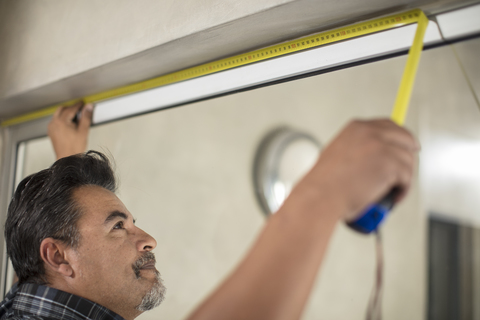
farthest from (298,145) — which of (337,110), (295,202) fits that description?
(295,202)

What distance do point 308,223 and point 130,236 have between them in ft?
2.43

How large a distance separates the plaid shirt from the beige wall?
0.51 meters

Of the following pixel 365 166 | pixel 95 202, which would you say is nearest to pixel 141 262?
pixel 95 202

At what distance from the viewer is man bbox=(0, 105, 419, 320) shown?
388 mm

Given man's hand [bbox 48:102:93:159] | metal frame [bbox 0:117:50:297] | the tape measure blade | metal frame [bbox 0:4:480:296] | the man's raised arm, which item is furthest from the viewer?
metal frame [bbox 0:117:50:297]

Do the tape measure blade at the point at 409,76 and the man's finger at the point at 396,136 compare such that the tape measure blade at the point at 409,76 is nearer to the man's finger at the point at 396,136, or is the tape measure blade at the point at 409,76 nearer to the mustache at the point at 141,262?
the man's finger at the point at 396,136

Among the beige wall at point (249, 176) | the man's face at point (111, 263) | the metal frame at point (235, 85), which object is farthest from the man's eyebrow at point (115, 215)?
the beige wall at point (249, 176)

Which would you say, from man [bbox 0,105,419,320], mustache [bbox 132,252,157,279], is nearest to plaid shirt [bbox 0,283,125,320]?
man [bbox 0,105,419,320]

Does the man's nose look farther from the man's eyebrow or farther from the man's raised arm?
the man's raised arm

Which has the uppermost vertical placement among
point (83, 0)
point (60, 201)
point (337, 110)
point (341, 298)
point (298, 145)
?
point (337, 110)

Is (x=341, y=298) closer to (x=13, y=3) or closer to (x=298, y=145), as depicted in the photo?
(x=298, y=145)

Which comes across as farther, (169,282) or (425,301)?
(425,301)

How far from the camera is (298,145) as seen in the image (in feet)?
7.02

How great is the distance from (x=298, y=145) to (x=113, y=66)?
50.3 inches
